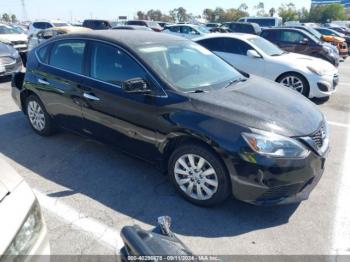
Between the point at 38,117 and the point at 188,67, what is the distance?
2.55 m

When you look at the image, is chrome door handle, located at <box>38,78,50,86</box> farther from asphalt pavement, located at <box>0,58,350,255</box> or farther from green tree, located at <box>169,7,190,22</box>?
green tree, located at <box>169,7,190,22</box>

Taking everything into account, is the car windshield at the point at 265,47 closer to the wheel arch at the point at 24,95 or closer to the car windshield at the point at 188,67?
the car windshield at the point at 188,67

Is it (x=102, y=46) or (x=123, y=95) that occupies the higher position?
(x=102, y=46)

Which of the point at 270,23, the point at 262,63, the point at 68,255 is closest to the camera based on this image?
the point at 68,255

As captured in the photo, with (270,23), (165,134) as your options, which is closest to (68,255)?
(165,134)

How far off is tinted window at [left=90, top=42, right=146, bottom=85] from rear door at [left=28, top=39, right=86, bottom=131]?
227mm

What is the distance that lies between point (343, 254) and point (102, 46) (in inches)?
130

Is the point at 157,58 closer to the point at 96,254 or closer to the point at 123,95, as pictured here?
the point at 123,95

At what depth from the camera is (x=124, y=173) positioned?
3.94 m

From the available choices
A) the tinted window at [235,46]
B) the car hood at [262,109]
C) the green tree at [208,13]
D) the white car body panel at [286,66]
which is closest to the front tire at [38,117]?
the car hood at [262,109]

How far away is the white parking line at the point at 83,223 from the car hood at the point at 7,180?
43.6 inches

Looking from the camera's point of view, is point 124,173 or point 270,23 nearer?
point 124,173

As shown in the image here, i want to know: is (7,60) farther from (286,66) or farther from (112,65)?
(286,66)

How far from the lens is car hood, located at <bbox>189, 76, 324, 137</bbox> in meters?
3.00
